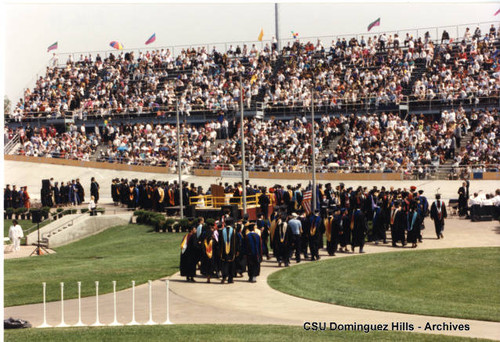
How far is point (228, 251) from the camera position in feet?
70.0

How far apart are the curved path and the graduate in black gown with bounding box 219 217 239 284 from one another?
0.33 meters

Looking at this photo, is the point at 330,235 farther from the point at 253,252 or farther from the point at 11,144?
the point at 11,144

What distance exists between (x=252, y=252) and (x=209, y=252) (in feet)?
3.77

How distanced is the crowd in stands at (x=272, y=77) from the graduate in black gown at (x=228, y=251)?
2817 cm

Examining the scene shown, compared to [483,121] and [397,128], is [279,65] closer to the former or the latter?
[397,128]

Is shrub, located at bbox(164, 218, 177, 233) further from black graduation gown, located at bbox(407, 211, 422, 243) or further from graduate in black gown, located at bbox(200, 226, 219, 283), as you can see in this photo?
graduate in black gown, located at bbox(200, 226, 219, 283)

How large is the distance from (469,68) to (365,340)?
118ft

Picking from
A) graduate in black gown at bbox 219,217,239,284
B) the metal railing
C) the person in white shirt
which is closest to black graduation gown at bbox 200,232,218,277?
graduate in black gown at bbox 219,217,239,284

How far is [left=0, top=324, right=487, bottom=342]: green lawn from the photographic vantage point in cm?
1474

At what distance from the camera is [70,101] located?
60312 mm

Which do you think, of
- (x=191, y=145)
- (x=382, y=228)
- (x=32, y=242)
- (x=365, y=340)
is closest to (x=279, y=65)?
(x=191, y=145)

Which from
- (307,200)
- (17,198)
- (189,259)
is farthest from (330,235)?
(17,198)

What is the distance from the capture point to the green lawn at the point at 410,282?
18172 millimetres

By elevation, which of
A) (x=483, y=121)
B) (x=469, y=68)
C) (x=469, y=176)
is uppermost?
(x=469, y=68)
